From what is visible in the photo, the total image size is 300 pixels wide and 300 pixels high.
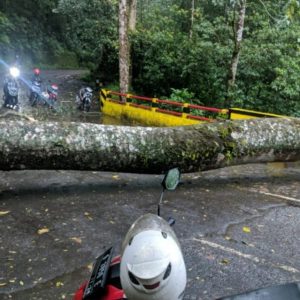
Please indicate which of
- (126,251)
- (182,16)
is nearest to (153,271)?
(126,251)

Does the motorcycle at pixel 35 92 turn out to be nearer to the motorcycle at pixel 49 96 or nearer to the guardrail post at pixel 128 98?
the motorcycle at pixel 49 96

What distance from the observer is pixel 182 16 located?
25828 millimetres

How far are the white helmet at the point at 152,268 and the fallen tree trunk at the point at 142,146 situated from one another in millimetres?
4634

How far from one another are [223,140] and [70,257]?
151 inches

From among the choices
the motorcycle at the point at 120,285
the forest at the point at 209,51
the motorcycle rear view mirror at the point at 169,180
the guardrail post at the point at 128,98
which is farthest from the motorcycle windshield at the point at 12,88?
the motorcycle at the point at 120,285

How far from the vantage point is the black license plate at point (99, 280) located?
94.4 inches

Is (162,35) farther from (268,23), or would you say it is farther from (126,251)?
(126,251)

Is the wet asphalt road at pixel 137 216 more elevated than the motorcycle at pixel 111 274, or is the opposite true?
the motorcycle at pixel 111 274

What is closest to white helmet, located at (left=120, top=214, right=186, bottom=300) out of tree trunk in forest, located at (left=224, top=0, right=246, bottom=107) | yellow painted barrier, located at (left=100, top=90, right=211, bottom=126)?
yellow painted barrier, located at (left=100, top=90, right=211, bottom=126)

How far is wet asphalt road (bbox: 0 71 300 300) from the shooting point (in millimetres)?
4285

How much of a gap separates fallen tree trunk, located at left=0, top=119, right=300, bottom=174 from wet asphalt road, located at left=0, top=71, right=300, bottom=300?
0.47 metres

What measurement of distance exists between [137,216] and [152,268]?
3909mm

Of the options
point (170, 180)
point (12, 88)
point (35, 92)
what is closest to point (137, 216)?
point (170, 180)

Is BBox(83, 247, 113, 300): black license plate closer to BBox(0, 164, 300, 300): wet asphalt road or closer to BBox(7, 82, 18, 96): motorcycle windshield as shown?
BBox(0, 164, 300, 300): wet asphalt road
